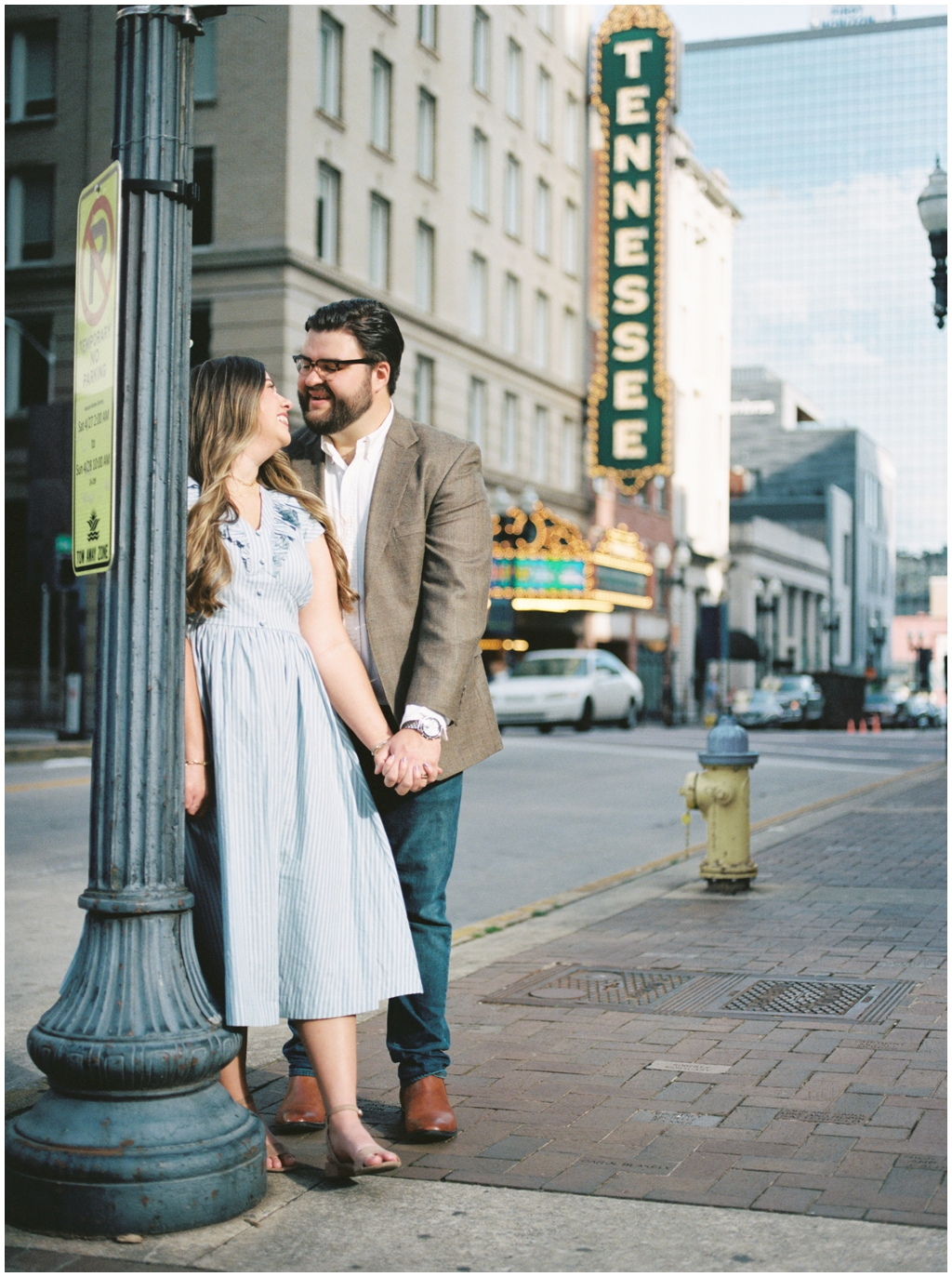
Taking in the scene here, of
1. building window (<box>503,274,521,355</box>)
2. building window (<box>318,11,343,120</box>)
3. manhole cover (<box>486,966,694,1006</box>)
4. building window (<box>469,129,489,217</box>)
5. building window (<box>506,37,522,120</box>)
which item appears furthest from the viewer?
building window (<box>503,274,521,355</box>)

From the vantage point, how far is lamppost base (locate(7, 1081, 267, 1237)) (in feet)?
10.3

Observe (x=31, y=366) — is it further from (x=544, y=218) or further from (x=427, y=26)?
(x=544, y=218)

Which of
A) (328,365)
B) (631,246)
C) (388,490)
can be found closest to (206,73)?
(631,246)

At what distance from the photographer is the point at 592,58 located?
1699 inches

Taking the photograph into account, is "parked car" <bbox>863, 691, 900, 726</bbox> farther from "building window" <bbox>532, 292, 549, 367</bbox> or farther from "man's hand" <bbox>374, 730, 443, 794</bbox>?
"man's hand" <bbox>374, 730, 443, 794</bbox>

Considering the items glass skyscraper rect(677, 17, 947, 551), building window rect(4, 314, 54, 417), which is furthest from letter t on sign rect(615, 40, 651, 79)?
glass skyscraper rect(677, 17, 947, 551)

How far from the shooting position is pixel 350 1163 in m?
3.47

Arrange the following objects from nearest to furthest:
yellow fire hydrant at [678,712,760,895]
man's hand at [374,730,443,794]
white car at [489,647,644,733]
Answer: man's hand at [374,730,443,794], yellow fire hydrant at [678,712,760,895], white car at [489,647,644,733]

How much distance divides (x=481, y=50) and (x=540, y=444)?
392 inches

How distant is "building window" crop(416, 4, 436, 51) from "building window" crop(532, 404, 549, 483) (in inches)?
398

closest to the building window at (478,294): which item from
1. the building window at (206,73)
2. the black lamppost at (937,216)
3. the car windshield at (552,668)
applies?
the building window at (206,73)

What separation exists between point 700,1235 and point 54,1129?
135 centimetres

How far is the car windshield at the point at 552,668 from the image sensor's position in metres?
26.7

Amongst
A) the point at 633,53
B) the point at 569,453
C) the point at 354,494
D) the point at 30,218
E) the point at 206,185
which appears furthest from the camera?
the point at 569,453
